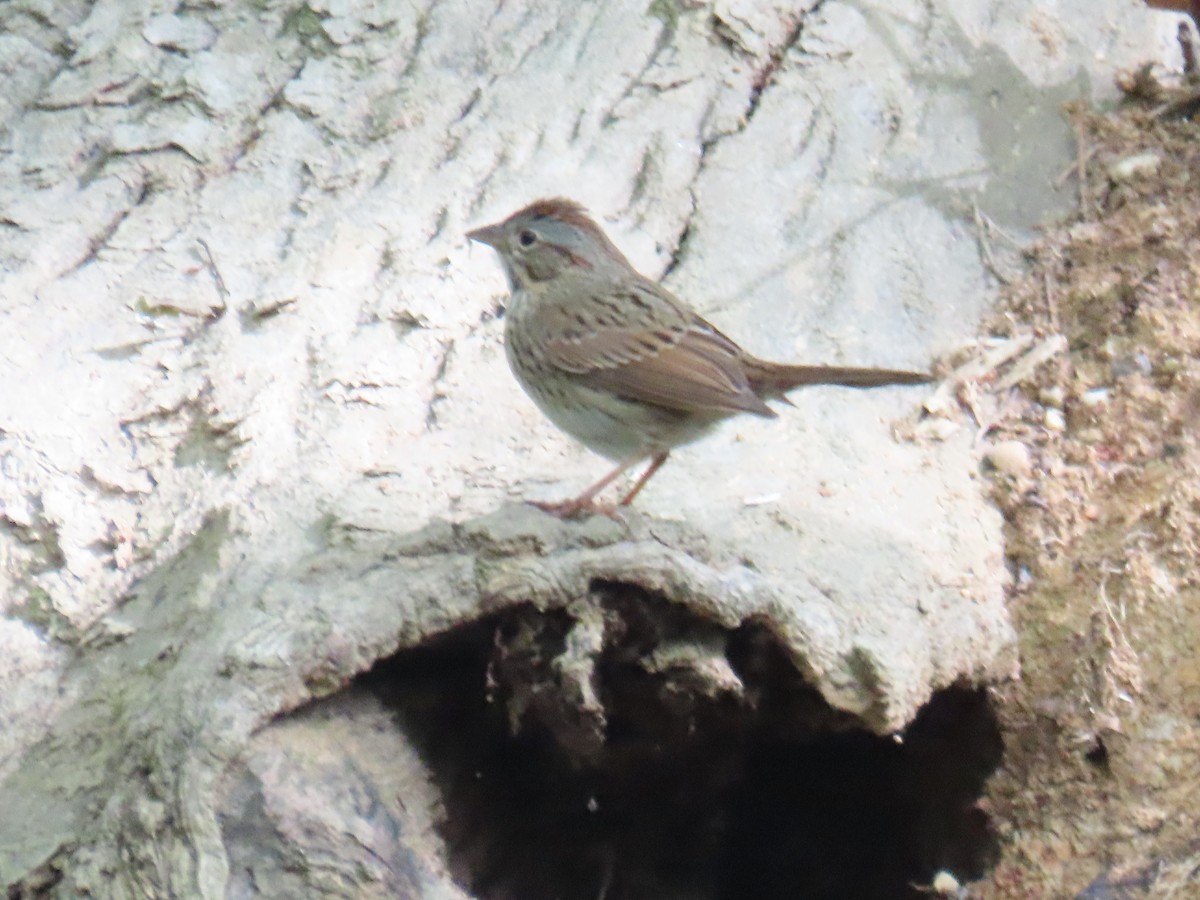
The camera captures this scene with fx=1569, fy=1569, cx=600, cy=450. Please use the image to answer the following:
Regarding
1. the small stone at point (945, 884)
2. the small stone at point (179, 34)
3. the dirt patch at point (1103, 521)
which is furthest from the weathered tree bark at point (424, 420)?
the small stone at point (945, 884)

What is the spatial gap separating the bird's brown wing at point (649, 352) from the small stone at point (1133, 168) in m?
1.50

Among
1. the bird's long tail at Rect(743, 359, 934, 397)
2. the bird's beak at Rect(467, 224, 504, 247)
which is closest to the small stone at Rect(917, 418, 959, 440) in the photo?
the bird's long tail at Rect(743, 359, 934, 397)

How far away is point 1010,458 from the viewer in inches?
166

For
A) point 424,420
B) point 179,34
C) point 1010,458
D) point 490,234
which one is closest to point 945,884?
point 1010,458

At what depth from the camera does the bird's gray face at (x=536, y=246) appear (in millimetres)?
4324

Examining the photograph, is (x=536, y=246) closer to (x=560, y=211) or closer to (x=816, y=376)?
(x=560, y=211)

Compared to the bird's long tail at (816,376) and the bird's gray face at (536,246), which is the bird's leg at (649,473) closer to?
the bird's long tail at (816,376)

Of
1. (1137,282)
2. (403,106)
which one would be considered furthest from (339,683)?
(1137,282)

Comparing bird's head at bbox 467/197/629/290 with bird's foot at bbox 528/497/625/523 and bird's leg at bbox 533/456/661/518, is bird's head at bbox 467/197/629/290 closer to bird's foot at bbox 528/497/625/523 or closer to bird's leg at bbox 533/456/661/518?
bird's leg at bbox 533/456/661/518

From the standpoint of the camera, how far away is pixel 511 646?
331 cm

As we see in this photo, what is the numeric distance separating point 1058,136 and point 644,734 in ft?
8.09

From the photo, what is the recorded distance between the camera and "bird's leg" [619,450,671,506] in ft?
13.1

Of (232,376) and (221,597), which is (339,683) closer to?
(221,597)

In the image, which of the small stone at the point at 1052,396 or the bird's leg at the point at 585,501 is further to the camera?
the small stone at the point at 1052,396
